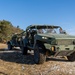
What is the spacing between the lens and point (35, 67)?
10195 mm

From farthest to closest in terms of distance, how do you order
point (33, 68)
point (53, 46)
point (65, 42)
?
point (65, 42) < point (53, 46) < point (33, 68)

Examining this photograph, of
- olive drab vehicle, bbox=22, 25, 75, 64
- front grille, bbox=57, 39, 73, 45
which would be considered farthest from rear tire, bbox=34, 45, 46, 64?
front grille, bbox=57, 39, 73, 45

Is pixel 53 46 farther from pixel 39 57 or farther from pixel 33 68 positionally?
pixel 33 68

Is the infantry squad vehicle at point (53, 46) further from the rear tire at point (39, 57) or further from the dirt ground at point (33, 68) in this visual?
the dirt ground at point (33, 68)

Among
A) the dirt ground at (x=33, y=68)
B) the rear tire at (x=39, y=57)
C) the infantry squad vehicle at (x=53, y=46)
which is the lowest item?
the dirt ground at (x=33, y=68)

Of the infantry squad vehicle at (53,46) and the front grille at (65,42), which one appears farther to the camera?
the front grille at (65,42)

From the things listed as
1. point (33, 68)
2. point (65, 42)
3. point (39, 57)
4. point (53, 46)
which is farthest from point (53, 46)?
point (33, 68)

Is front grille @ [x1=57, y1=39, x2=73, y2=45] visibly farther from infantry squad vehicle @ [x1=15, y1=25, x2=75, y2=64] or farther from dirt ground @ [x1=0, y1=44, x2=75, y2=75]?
dirt ground @ [x1=0, y1=44, x2=75, y2=75]

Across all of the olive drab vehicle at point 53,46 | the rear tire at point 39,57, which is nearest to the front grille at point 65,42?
the olive drab vehicle at point 53,46

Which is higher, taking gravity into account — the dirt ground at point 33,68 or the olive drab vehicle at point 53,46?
the olive drab vehicle at point 53,46

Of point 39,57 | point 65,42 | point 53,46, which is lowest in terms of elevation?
point 39,57

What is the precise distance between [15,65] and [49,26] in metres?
3.44

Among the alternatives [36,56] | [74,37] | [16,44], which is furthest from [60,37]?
[16,44]

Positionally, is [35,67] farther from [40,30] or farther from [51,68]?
[40,30]
